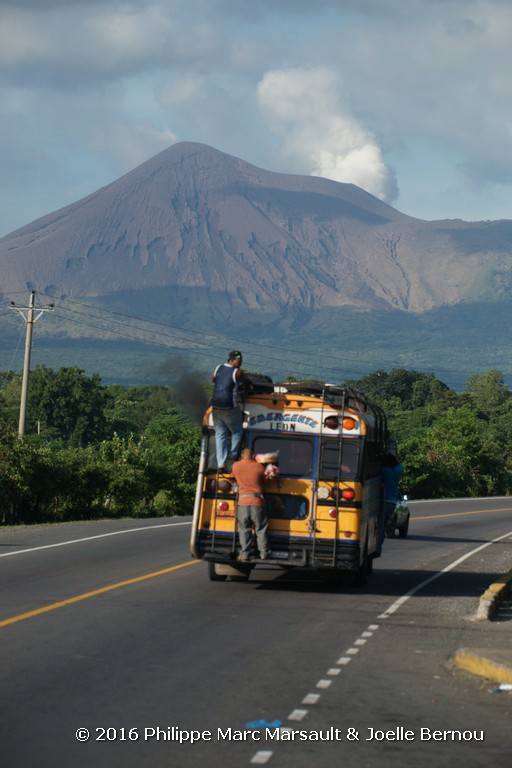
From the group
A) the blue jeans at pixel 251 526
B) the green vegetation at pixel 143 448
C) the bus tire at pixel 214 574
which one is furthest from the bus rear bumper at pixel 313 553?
the green vegetation at pixel 143 448

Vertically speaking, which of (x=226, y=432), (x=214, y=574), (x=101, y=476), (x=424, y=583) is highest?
(x=226, y=432)

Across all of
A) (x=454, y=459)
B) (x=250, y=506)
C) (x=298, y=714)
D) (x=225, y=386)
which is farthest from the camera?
(x=454, y=459)

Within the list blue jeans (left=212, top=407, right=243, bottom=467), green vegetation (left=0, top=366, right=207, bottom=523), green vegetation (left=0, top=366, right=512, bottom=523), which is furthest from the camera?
green vegetation (left=0, top=366, right=512, bottom=523)

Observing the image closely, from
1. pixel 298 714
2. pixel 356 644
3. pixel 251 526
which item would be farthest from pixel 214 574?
pixel 298 714

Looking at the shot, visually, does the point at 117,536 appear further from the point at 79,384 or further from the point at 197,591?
the point at 79,384

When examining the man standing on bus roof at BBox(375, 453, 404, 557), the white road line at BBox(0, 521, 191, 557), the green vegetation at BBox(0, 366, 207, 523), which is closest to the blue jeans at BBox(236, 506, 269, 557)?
the green vegetation at BBox(0, 366, 207, 523)

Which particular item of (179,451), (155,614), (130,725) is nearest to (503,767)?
(130,725)

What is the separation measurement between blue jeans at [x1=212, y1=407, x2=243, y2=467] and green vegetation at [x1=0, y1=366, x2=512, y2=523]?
2.02 meters

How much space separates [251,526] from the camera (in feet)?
55.4

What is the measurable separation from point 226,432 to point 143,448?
114 feet

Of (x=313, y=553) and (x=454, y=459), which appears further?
(x=454, y=459)

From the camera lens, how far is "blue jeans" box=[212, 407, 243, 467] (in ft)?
56.1

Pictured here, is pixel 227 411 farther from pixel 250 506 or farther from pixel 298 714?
pixel 298 714

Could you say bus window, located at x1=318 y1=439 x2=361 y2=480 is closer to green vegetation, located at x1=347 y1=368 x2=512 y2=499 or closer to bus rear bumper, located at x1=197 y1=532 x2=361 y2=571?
bus rear bumper, located at x1=197 y1=532 x2=361 y2=571
